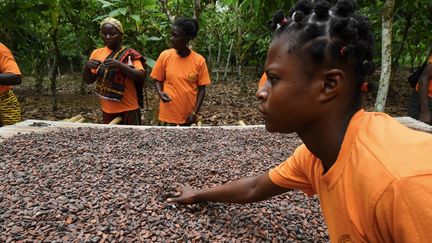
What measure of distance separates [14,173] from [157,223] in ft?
3.47

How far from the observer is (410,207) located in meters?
0.72

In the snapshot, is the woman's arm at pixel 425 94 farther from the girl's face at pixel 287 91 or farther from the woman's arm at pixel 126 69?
the girl's face at pixel 287 91

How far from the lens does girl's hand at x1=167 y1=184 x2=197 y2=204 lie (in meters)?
1.77

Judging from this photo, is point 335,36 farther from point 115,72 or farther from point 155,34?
point 155,34

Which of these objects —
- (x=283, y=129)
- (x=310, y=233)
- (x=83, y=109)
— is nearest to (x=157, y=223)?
(x=310, y=233)

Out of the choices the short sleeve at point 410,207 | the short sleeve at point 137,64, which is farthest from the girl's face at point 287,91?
the short sleeve at point 137,64

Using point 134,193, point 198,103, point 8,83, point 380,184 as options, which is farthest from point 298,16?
point 8,83

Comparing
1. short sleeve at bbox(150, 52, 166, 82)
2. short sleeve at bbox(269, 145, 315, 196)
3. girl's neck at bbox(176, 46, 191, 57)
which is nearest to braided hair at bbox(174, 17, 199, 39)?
girl's neck at bbox(176, 46, 191, 57)

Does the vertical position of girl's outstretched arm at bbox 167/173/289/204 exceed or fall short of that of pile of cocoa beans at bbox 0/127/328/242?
it exceeds it

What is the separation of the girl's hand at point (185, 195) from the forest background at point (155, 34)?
121cm

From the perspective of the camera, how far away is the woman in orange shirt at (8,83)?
3.19 metres

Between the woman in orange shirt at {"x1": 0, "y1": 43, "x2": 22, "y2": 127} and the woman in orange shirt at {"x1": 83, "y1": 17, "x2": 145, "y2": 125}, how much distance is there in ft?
1.98

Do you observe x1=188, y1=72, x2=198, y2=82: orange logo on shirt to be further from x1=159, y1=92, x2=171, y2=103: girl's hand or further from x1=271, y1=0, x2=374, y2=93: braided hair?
x1=271, y1=0, x2=374, y2=93: braided hair

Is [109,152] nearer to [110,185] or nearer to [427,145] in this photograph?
[110,185]
